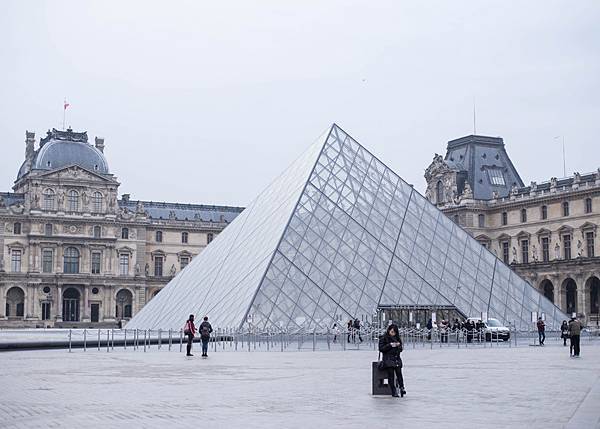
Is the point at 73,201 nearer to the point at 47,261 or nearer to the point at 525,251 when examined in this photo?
the point at 47,261

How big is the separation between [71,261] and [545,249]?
3583 cm

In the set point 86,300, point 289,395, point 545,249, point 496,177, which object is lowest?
point 289,395

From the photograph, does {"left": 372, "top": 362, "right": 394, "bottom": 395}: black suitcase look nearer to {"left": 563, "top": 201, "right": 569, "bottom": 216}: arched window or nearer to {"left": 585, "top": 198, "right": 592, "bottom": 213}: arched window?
{"left": 585, "top": 198, "right": 592, "bottom": 213}: arched window

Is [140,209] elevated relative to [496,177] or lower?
lower

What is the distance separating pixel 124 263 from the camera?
78062 millimetres

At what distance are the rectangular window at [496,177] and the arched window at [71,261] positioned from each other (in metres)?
32.5

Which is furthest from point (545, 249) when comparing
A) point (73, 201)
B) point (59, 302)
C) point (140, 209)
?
point (59, 302)

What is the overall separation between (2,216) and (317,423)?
224ft

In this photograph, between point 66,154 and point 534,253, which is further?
point 66,154

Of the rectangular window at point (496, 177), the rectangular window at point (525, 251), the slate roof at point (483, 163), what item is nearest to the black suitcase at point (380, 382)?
the rectangular window at point (525, 251)

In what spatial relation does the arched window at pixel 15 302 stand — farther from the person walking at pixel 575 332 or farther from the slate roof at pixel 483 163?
the person walking at pixel 575 332

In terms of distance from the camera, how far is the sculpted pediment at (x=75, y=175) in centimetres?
7400

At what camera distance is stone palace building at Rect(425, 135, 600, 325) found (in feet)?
202

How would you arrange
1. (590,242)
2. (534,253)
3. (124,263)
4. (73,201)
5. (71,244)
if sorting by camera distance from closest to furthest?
(590,242) < (534,253) < (73,201) < (71,244) < (124,263)
